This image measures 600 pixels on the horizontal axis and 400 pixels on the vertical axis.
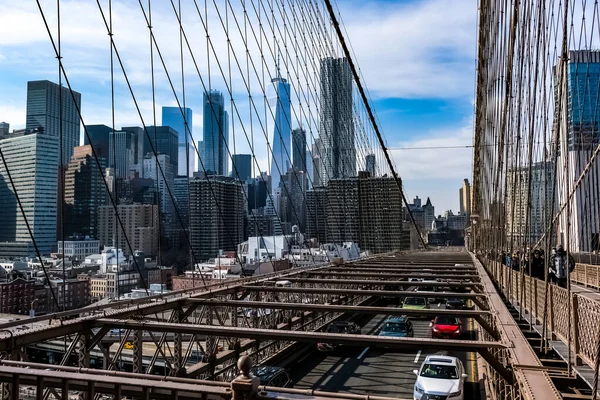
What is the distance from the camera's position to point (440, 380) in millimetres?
10211

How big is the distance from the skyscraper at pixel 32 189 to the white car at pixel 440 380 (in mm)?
8986

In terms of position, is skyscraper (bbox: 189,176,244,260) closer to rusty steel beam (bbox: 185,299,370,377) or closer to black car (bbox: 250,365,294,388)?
rusty steel beam (bbox: 185,299,370,377)

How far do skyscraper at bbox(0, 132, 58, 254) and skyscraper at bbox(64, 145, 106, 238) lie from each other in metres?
0.47

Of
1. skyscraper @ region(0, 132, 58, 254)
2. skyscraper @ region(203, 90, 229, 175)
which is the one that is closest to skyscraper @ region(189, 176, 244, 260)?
skyscraper @ region(203, 90, 229, 175)

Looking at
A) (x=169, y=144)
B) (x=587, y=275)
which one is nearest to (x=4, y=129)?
(x=587, y=275)

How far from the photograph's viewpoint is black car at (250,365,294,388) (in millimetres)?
8758

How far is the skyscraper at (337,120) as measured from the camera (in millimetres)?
35531

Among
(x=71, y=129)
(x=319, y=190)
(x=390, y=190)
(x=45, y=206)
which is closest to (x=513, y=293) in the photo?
(x=45, y=206)

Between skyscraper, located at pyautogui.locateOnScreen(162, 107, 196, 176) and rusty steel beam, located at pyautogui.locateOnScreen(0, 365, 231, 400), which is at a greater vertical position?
skyscraper, located at pyautogui.locateOnScreen(162, 107, 196, 176)

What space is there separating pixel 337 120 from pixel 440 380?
2798cm

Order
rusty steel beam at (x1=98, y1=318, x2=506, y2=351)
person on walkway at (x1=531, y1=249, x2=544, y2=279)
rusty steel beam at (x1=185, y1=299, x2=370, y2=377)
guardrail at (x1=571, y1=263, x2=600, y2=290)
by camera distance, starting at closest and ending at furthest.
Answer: rusty steel beam at (x1=98, y1=318, x2=506, y2=351)
rusty steel beam at (x1=185, y1=299, x2=370, y2=377)
person on walkway at (x1=531, y1=249, x2=544, y2=279)
guardrail at (x1=571, y1=263, x2=600, y2=290)

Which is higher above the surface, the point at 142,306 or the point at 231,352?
the point at 142,306

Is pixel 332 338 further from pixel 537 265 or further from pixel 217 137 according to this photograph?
pixel 217 137

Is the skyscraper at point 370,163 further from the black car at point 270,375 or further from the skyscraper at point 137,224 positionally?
the black car at point 270,375
